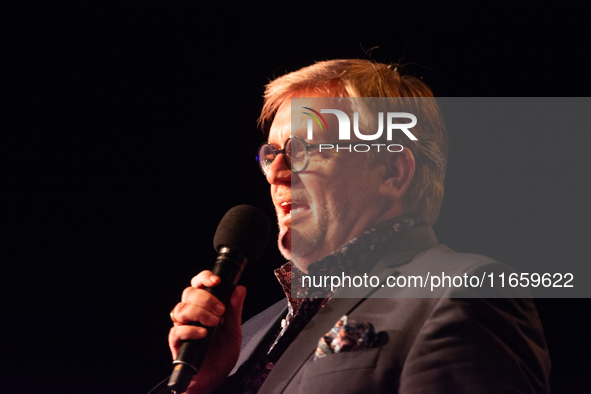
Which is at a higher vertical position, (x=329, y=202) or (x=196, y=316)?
(x=329, y=202)

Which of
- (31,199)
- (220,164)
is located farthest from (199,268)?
(31,199)

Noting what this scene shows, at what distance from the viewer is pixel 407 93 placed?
6.28 feet

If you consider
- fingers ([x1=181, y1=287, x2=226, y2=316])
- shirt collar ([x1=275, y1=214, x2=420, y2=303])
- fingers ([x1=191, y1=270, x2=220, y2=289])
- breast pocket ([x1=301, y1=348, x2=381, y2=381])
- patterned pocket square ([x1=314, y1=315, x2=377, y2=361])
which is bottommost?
breast pocket ([x1=301, y1=348, x2=381, y2=381])

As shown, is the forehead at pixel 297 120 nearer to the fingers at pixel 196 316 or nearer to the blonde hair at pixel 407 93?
the blonde hair at pixel 407 93

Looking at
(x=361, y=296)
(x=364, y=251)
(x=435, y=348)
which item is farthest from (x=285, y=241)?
(x=435, y=348)

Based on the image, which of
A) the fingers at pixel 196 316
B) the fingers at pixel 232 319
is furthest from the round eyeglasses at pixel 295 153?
the fingers at pixel 196 316

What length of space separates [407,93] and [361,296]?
105 centimetres

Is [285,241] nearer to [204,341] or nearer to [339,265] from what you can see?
[339,265]

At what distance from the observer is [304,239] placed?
1705 millimetres

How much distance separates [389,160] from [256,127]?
107 centimetres

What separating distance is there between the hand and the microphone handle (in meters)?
0.02

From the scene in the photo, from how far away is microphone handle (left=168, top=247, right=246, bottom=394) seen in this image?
3.64 ft

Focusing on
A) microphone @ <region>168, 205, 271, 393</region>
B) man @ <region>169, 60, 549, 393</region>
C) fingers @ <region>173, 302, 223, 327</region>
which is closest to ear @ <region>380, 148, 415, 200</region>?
man @ <region>169, 60, 549, 393</region>

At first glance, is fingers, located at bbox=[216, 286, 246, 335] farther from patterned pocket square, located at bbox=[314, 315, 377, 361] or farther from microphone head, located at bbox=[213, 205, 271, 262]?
patterned pocket square, located at bbox=[314, 315, 377, 361]
